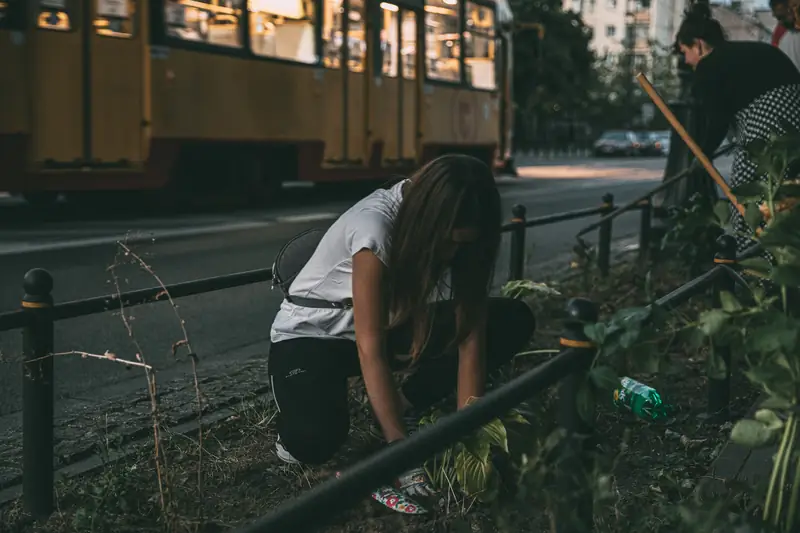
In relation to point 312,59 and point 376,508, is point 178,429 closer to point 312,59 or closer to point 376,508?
point 376,508

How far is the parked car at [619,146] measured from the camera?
182ft

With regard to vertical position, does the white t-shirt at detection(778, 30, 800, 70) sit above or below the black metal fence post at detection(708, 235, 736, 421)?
above

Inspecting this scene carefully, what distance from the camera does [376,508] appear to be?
3.53m

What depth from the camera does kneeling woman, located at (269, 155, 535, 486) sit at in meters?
3.27

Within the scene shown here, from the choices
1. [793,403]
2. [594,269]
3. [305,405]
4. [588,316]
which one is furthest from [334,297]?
[594,269]

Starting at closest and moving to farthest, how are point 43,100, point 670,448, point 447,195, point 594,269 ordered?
point 447,195 → point 670,448 → point 594,269 → point 43,100

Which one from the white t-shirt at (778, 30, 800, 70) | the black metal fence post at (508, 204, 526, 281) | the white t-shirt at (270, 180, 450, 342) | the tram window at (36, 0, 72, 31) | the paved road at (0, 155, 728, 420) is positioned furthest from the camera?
the tram window at (36, 0, 72, 31)

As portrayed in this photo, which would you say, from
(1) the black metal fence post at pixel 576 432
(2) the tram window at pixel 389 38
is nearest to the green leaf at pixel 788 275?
(1) the black metal fence post at pixel 576 432

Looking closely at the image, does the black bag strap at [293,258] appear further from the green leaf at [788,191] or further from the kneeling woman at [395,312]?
the green leaf at [788,191]

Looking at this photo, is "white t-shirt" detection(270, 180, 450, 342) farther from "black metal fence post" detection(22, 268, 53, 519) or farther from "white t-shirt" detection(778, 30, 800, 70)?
"white t-shirt" detection(778, 30, 800, 70)

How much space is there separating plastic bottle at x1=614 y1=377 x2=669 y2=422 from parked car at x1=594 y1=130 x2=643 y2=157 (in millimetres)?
52002

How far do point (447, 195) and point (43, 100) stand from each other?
9.16m

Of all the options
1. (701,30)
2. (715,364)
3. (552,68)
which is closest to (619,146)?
(552,68)

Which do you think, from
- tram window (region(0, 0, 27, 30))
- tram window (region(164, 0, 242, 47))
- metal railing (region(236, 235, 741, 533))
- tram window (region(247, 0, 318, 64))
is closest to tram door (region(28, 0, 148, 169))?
tram window (region(0, 0, 27, 30))
